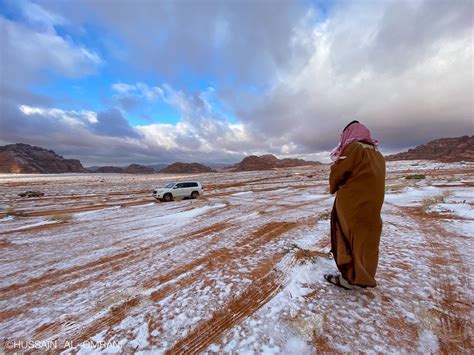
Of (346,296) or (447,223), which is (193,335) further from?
(447,223)

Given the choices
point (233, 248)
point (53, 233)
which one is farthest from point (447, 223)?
point (53, 233)

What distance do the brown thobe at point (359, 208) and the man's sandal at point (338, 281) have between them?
0.49 feet

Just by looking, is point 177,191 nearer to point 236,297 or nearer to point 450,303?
point 236,297

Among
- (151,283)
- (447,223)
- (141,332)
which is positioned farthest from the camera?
(447,223)

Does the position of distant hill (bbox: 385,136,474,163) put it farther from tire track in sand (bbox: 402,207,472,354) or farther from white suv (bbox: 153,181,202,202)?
tire track in sand (bbox: 402,207,472,354)

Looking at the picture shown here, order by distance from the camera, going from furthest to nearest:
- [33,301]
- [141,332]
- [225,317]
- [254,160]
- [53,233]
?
[254,160], [53,233], [33,301], [225,317], [141,332]

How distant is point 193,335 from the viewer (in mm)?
2328

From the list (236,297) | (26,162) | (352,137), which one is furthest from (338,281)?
(26,162)

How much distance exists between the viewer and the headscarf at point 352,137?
274 centimetres

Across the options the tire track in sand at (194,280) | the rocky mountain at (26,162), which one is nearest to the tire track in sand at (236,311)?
the tire track in sand at (194,280)

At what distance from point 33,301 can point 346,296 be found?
439 cm

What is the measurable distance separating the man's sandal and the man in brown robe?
119mm

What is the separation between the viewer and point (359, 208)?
2641 millimetres

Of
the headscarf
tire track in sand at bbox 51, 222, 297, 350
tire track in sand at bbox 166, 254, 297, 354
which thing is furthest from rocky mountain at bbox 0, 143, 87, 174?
the headscarf
